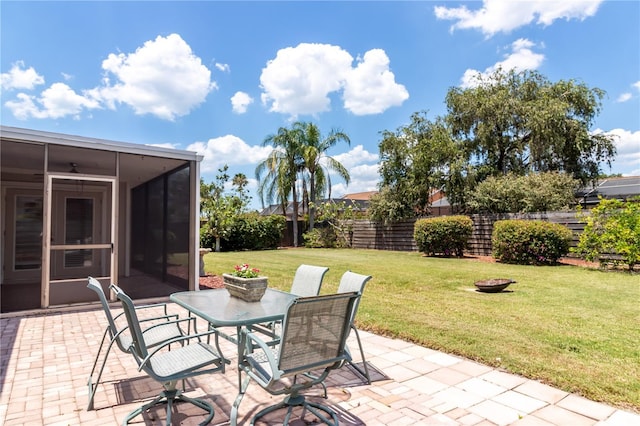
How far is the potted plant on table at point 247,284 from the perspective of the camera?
11.3ft

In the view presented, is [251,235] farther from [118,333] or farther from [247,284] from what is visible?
[118,333]

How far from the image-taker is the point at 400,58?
13.8m

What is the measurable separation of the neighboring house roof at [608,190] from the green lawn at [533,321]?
11387 mm

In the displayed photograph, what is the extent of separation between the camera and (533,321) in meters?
5.06

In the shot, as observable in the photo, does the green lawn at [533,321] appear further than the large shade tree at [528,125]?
No

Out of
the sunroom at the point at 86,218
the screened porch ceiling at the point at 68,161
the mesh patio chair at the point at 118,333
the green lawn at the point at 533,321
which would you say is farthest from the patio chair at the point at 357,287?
the screened porch ceiling at the point at 68,161

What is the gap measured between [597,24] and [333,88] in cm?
956

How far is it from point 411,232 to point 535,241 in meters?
6.40

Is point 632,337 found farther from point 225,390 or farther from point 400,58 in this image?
point 400,58

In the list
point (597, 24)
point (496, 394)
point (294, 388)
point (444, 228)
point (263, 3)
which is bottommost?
point (496, 394)

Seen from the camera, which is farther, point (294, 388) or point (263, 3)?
point (263, 3)

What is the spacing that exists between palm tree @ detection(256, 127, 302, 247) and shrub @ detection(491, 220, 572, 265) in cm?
1297

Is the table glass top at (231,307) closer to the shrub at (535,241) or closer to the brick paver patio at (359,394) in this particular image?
the brick paver patio at (359,394)

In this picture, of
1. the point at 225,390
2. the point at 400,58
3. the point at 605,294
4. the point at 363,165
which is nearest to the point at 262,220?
the point at 363,165
